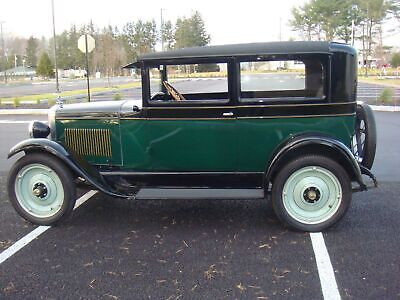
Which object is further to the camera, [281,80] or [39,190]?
[281,80]

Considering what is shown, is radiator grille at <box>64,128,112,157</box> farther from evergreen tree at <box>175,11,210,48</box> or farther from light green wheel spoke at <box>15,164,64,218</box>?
evergreen tree at <box>175,11,210,48</box>

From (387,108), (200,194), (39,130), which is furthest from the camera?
(387,108)

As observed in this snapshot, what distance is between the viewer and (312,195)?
423 centimetres

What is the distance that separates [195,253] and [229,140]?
1205 millimetres

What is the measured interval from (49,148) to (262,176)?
220 cm

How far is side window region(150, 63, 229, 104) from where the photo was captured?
4445 millimetres

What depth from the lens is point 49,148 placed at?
14.4 ft

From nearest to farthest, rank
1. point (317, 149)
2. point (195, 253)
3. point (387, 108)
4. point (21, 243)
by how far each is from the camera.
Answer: point (195, 253), point (21, 243), point (317, 149), point (387, 108)

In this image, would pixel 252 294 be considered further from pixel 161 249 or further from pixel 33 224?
pixel 33 224

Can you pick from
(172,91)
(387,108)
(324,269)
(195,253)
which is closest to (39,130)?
(172,91)

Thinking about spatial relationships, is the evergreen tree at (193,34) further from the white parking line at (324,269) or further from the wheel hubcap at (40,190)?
the white parking line at (324,269)

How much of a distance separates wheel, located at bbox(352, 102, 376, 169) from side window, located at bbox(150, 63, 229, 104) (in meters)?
1.54

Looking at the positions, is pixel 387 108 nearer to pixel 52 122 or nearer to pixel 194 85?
pixel 194 85

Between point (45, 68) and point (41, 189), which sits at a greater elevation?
point (45, 68)
